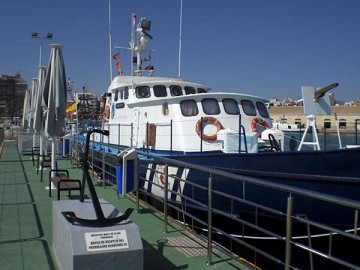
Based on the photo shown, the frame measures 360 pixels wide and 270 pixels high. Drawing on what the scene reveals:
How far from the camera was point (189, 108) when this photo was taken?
10.3 meters

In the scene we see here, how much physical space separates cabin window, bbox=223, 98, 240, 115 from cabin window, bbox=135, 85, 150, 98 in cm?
263

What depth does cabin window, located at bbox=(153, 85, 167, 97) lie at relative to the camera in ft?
39.3

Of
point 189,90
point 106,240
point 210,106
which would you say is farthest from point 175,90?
point 106,240

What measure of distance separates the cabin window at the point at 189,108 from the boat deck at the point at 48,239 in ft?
10.2

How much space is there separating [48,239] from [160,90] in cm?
749

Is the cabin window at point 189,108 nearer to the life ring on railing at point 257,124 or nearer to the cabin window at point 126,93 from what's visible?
the life ring on railing at point 257,124

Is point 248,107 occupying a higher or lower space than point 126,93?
lower

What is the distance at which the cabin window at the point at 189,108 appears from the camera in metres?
10.3

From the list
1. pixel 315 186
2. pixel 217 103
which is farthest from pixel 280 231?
pixel 217 103

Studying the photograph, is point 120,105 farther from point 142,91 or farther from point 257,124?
point 257,124

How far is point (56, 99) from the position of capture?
8312 millimetres

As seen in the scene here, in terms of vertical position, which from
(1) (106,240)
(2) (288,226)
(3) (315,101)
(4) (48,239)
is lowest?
(4) (48,239)

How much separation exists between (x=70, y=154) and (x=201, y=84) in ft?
18.6

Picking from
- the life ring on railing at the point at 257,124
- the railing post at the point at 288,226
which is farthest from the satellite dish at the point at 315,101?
the railing post at the point at 288,226
